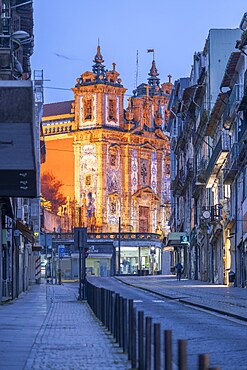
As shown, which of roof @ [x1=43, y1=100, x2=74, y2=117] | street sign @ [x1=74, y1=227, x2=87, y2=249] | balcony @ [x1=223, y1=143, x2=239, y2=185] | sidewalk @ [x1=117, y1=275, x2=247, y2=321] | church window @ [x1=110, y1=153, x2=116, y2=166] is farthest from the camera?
roof @ [x1=43, y1=100, x2=74, y2=117]

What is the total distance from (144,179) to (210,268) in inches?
2325

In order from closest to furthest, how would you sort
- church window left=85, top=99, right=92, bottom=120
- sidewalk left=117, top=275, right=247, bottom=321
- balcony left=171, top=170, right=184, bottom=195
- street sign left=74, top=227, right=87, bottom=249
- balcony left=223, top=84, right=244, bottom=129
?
sidewalk left=117, top=275, right=247, bottom=321, street sign left=74, top=227, right=87, bottom=249, balcony left=223, top=84, right=244, bottom=129, balcony left=171, top=170, right=184, bottom=195, church window left=85, top=99, right=92, bottom=120

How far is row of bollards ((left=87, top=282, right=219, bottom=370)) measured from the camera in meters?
7.78

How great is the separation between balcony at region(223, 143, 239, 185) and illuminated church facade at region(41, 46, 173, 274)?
202 ft

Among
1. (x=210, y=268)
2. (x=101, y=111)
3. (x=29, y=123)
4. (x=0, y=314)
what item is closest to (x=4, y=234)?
(x=0, y=314)

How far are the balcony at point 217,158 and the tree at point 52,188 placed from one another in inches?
2154

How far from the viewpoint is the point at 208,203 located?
261ft

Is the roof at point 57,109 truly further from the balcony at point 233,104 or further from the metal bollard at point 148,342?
the metal bollard at point 148,342

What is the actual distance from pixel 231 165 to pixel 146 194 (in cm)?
7280

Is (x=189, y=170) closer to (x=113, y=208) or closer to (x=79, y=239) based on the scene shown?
(x=113, y=208)

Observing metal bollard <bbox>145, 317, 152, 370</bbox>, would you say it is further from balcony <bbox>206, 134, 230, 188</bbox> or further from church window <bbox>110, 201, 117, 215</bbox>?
church window <bbox>110, 201, 117, 215</bbox>

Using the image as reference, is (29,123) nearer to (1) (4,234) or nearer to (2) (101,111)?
(1) (4,234)

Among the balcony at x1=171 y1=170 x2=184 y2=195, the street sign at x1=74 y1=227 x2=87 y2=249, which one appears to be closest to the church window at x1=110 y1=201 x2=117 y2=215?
the balcony at x1=171 y1=170 x2=184 y2=195

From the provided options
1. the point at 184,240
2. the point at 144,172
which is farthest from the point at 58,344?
the point at 144,172
